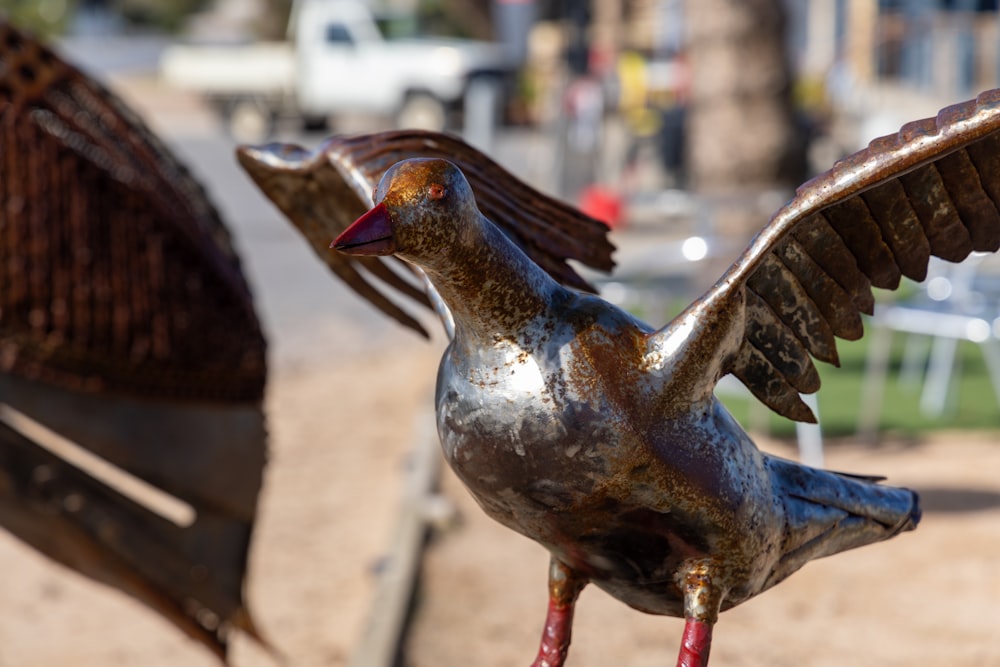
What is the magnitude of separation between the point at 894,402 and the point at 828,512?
6.60m

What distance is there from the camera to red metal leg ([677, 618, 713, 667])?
1827 millimetres

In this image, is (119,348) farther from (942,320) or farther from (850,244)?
(942,320)

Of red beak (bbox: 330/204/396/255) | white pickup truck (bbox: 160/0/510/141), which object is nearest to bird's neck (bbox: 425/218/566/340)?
red beak (bbox: 330/204/396/255)

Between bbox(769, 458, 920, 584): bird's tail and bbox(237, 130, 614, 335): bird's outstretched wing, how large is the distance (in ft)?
1.57

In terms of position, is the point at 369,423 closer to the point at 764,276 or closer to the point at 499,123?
the point at 764,276

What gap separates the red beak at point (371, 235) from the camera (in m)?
1.56

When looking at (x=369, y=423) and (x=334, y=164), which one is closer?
(x=334, y=164)

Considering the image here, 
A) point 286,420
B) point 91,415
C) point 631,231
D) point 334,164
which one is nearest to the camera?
point 334,164

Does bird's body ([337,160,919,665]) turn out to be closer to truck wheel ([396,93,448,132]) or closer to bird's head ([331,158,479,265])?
bird's head ([331,158,479,265])

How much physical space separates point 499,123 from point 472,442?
75.5ft

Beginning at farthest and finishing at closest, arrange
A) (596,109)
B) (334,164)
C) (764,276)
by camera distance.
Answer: (596,109)
(334,164)
(764,276)

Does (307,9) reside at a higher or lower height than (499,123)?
higher

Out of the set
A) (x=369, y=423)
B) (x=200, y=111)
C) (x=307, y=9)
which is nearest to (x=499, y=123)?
(x=307, y=9)

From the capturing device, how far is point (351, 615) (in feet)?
18.0
